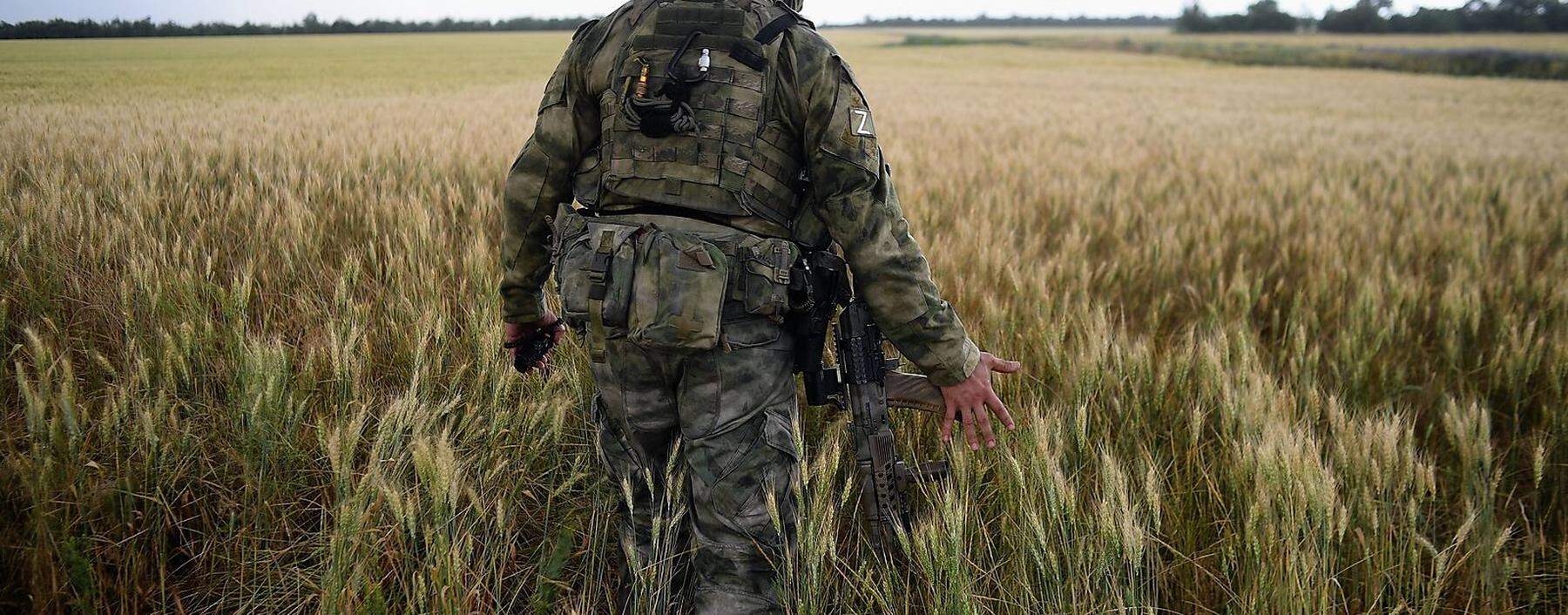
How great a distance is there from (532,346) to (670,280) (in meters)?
0.76

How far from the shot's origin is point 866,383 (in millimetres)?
1706

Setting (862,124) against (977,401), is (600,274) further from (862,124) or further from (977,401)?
(977,401)

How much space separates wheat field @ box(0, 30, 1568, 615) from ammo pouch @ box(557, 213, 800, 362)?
0.33m

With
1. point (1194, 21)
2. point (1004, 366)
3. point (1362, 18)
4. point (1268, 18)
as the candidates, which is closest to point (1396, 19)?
point (1362, 18)

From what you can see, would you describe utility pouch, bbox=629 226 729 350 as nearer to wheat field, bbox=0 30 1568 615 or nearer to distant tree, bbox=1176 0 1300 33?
wheat field, bbox=0 30 1568 615

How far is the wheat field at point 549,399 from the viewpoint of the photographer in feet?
5.23

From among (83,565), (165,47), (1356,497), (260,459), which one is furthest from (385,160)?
(1356,497)

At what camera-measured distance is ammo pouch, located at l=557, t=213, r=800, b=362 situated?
1.45 m

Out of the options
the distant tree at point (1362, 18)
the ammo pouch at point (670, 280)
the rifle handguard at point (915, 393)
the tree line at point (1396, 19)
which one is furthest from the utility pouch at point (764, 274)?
the distant tree at point (1362, 18)

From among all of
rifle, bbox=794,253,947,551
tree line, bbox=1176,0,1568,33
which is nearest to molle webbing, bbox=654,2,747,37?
rifle, bbox=794,253,947,551

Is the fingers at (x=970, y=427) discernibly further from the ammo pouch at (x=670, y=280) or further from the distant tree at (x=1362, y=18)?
the distant tree at (x=1362, y=18)

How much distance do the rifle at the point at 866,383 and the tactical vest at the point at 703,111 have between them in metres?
0.25

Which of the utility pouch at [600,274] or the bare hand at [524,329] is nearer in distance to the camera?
the utility pouch at [600,274]

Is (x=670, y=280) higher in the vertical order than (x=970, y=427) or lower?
higher
